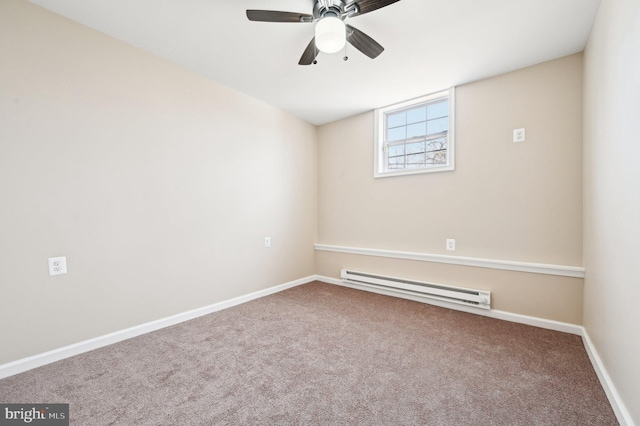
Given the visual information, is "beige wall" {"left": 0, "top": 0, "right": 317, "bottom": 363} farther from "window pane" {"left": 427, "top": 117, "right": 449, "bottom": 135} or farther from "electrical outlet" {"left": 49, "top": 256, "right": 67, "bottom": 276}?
"window pane" {"left": 427, "top": 117, "right": 449, "bottom": 135}

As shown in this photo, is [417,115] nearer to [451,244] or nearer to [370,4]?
[451,244]

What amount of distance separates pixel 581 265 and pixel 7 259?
4.29 m

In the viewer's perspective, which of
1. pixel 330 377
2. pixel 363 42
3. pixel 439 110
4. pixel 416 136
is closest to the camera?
pixel 330 377

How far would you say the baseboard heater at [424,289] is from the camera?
2639 mm

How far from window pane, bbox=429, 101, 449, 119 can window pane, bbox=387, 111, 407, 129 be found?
1.09ft

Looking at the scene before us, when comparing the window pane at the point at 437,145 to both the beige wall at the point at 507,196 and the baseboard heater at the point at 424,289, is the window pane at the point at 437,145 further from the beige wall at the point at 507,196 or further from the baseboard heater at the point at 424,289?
the baseboard heater at the point at 424,289

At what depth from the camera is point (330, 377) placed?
1661 mm

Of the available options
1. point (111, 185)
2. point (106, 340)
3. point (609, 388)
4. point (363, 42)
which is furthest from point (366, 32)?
point (106, 340)

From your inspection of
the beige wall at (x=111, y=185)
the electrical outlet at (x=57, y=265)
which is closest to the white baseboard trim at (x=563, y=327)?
the beige wall at (x=111, y=185)

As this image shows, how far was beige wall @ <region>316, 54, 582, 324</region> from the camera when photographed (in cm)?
228

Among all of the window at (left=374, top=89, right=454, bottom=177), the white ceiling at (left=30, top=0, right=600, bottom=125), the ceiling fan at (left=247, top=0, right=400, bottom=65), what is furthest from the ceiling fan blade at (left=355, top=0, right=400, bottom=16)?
the window at (left=374, top=89, right=454, bottom=177)

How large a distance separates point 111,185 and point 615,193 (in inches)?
134

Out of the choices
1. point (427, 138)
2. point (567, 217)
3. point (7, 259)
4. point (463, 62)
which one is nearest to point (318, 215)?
point (427, 138)

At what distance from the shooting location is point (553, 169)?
234cm
